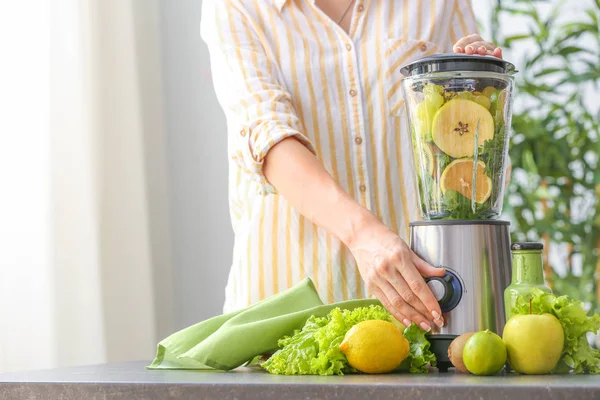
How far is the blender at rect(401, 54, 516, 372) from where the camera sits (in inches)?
42.0

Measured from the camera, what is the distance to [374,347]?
98 centimetres

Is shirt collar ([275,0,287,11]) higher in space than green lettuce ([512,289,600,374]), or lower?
higher

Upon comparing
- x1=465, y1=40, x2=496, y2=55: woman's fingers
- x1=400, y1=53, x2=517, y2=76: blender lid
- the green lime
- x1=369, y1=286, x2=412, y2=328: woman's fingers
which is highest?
x1=465, y1=40, x2=496, y2=55: woman's fingers

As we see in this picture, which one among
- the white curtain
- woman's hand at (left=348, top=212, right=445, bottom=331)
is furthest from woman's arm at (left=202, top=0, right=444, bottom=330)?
the white curtain

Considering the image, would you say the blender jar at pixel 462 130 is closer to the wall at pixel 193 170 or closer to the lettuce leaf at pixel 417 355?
the lettuce leaf at pixel 417 355

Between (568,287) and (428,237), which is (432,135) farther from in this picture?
(568,287)

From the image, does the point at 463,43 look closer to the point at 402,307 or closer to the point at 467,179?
the point at 467,179

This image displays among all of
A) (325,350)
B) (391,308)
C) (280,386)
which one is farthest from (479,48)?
(280,386)

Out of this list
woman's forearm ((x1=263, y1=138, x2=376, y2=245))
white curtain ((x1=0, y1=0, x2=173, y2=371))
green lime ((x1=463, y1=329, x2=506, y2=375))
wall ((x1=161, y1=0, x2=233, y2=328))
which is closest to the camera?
A: green lime ((x1=463, y1=329, x2=506, y2=375))

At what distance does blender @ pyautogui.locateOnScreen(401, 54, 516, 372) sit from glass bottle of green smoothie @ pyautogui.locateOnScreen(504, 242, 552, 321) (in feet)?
0.15

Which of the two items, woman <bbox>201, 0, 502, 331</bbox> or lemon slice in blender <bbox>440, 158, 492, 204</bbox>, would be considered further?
woman <bbox>201, 0, 502, 331</bbox>

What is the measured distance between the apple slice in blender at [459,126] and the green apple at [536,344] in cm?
26

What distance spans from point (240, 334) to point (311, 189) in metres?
0.32

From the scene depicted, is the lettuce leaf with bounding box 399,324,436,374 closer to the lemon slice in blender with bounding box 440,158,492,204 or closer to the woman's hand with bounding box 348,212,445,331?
the woman's hand with bounding box 348,212,445,331
